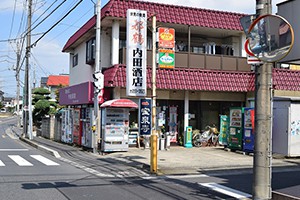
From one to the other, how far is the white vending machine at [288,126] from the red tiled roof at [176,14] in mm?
6152

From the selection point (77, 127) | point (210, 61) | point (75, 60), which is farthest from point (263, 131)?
point (75, 60)

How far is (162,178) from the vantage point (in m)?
11.4

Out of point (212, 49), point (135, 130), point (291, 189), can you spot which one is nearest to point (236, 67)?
point (212, 49)

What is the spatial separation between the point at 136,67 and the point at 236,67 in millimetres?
8237

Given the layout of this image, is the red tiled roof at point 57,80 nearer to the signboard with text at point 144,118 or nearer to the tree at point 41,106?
the tree at point 41,106

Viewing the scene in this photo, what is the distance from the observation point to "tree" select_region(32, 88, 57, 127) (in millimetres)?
41000

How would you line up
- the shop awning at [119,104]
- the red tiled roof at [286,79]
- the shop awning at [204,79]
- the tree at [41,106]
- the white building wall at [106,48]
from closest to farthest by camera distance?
the shop awning at [119,104] → the shop awning at [204,79] → the white building wall at [106,48] → the red tiled roof at [286,79] → the tree at [41,106]

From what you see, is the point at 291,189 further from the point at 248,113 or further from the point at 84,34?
the point at 84,34

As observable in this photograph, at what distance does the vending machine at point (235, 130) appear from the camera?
17844 millimetres

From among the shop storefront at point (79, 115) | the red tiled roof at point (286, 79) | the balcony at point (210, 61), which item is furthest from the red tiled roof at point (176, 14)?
the shop storefront at point (79, 115)

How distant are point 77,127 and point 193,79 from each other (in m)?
7.21

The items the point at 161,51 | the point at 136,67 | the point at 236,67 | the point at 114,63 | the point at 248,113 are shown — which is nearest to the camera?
→ the point at 161,51

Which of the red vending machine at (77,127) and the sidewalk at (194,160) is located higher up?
the red vending machine at (77,127)

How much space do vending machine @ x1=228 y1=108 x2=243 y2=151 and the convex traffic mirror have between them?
38.1 feet
